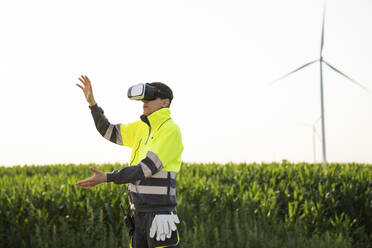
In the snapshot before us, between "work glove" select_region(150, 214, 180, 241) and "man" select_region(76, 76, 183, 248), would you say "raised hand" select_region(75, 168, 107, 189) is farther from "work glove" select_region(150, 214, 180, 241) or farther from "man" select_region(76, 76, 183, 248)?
"work glove" select_region(150, 214, 180, 241)

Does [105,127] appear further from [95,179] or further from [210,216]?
[210,216]

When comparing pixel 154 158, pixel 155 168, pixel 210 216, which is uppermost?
pixel 154 158

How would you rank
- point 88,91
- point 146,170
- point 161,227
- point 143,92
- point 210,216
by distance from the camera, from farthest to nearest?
point 210,216 → point 88,91 → point 143,92 → point 161,227 → point 146,170

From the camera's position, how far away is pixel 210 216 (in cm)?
906

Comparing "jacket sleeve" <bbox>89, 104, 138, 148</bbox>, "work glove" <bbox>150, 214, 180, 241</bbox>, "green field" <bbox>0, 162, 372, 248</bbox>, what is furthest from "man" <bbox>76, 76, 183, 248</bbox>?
"green field" <bbox>0, 162, 372, 248</bbox>

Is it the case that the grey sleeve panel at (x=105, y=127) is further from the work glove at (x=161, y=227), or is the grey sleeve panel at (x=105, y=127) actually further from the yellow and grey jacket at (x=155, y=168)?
the work glove at (x=161, y=227)

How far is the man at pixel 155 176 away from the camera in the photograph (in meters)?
4.39

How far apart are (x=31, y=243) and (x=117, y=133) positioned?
4.37 m

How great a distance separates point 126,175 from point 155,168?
32 cm

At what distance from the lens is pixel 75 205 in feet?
28.9

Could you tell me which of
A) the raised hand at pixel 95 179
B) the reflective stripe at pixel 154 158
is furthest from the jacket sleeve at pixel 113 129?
the raised hand at pixel 95 179

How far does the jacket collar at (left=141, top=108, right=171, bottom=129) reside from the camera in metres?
4.81

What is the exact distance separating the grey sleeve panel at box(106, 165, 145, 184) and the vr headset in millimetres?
863

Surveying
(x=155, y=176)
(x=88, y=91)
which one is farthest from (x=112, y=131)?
(x=155, y=176)
